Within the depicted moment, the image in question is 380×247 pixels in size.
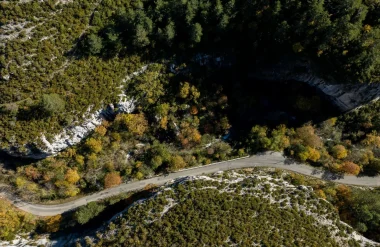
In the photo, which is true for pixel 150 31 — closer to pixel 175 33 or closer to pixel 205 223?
pixel 175 33

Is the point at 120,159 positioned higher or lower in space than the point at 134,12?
lower

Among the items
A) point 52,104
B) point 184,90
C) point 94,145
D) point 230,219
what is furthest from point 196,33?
point 230,219

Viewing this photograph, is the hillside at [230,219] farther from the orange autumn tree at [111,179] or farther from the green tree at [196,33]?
the green tree at [196,33]

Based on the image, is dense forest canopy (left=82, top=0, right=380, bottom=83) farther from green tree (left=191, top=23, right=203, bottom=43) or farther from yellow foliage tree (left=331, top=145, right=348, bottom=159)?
yellow foliage tree (left=331, top=145, right=348, bottom=159)

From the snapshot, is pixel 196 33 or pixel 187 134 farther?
pixel 187 134

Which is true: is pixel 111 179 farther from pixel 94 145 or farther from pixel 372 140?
pixel 372 140

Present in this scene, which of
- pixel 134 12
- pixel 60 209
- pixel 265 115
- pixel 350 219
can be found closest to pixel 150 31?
pixel 134 12

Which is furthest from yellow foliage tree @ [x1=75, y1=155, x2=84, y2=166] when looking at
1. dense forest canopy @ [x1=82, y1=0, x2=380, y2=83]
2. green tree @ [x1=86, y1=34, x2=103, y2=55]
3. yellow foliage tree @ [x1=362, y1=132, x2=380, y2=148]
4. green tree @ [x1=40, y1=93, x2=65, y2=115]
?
yellow foliage tree @ [x1=362, y1=132, x2=380, y2=148]
